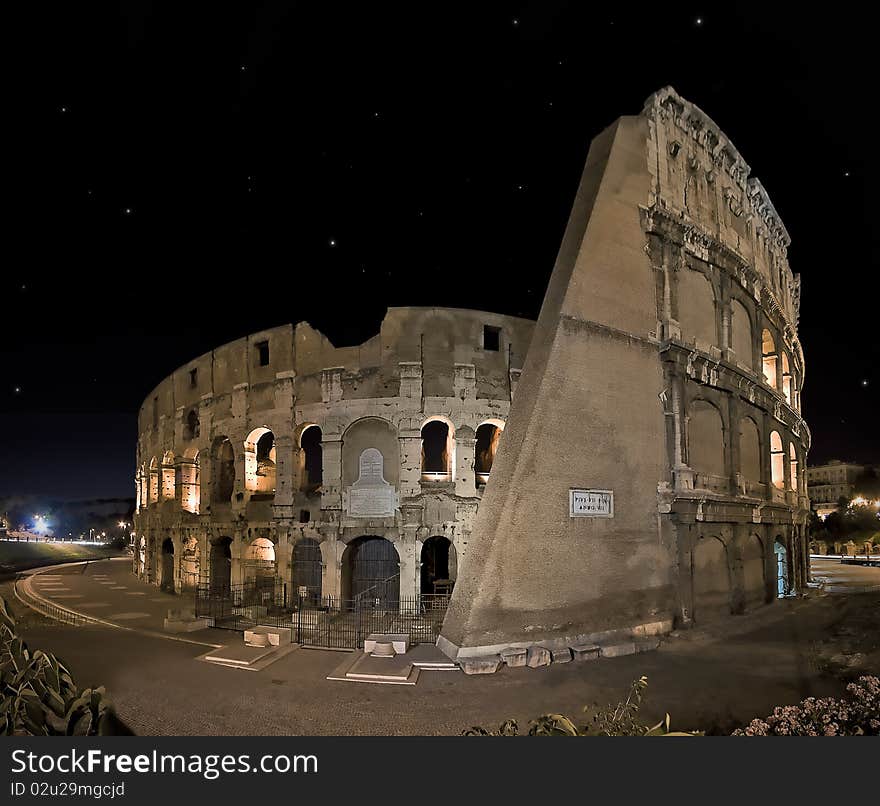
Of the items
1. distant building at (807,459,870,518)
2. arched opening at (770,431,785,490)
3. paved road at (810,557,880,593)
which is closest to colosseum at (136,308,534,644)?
arched opening at (770,431,785,490)

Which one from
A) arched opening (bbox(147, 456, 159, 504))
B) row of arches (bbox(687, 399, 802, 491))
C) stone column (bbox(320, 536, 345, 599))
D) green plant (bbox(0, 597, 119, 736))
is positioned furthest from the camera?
arched opening (bbox(147, 456, 159, 504))

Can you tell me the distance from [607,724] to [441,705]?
148 inches

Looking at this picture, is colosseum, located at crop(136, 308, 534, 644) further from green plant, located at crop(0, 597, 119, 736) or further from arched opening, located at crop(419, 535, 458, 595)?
green plant, located at crop(0, 597, 119, 736)

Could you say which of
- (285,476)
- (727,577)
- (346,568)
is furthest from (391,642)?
(727,577)

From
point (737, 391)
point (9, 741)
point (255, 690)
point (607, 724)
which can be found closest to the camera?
point (9, 741)

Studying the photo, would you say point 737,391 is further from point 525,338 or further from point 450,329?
point 450,329

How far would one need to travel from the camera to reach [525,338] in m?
23.2

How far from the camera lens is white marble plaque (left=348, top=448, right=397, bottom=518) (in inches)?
867

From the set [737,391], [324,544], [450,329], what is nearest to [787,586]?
[737,391]

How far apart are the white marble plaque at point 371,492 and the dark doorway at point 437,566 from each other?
8.67 ft

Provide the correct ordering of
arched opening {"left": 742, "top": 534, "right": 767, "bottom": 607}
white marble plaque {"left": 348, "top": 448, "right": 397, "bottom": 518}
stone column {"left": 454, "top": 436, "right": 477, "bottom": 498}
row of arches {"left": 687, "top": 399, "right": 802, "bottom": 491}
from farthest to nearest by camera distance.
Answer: white marble plaque {"left": 348, "top": 448, "right": 397, "bottom": 518} < stone column {"left": 454, "top": 436, "right": 477, "bottom": 498} < arched opening {"left": 742, "top": 534, "right": 767, "bottom": 607} < row of arches {"left": 687, "top": 399, "right": 802, "bottom": 491}

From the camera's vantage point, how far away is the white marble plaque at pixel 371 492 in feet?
72.3

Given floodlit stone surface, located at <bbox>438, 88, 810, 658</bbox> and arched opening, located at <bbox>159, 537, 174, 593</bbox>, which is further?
arched opening, located at <bbox>159, 537, 174, 593</bbox>

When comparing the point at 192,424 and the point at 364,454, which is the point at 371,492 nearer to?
the point at 364,454
